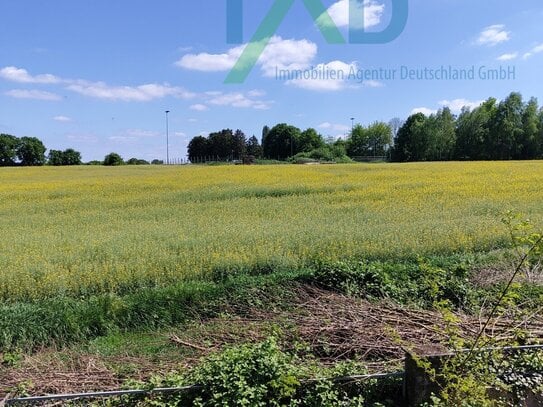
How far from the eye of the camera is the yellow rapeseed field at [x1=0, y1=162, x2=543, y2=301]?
693 centimetres

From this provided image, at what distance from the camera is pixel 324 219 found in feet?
37.0

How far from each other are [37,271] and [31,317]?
65.7 inches

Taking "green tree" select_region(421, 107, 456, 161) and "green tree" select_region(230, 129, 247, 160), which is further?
"green tree" select_region(230, 129, 247, 160)

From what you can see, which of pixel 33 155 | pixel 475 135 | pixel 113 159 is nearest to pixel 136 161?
pixel 113 159

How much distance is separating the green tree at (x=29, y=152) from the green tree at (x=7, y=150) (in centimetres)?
114

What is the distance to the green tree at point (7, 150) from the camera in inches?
3372

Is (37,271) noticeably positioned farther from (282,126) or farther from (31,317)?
(282,126)

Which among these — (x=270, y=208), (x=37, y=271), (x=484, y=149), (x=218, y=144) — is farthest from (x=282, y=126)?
(x=37, y=271)

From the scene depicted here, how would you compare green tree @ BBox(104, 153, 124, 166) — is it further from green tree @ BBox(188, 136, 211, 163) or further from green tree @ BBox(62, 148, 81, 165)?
green tree @ BBox(188, 136, 211, 163)

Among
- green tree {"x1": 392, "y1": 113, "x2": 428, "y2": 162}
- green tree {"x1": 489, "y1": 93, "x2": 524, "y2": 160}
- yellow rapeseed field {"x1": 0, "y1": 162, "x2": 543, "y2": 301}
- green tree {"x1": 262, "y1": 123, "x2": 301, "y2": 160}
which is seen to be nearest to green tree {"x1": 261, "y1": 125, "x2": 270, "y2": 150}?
green tree {"x1": 262, "y1": 123, "x2": 301, "y2": 160}

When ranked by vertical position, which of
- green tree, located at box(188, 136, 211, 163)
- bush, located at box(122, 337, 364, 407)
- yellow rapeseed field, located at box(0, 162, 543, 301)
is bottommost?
bush, located at box(122, 337, 364, 407)

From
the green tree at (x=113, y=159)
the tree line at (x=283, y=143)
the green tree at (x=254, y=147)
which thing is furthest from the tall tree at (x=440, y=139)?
the green tree at (x=113, y=159)

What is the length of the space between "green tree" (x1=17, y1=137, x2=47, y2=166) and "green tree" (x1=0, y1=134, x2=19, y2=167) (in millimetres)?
1136

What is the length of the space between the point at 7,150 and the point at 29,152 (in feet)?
14.3
